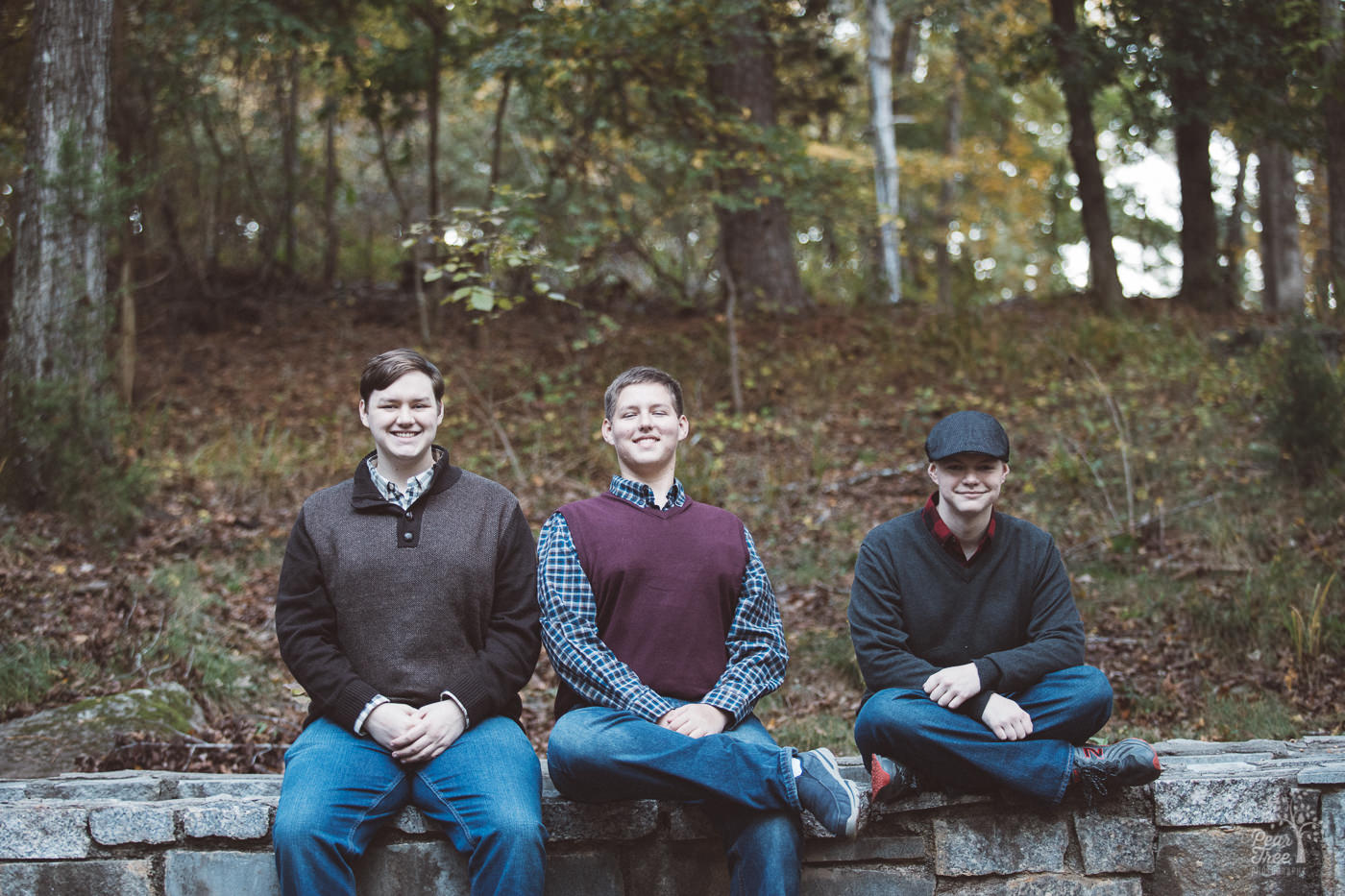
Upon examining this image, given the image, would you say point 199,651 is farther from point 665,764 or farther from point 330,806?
point 665,764

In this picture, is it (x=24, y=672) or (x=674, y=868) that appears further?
(x=24, y=672)

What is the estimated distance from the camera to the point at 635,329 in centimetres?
1054

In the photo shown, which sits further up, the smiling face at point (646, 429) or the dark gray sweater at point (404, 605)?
the smiling face at point (646, 429)

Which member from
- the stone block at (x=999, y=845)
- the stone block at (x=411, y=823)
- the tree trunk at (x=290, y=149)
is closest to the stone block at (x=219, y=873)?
the stone block at (x=411, y=823)

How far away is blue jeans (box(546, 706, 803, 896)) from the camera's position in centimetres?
265

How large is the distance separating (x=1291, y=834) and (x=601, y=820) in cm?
187

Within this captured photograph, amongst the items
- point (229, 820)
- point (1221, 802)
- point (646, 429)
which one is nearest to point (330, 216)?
point (646, 429)

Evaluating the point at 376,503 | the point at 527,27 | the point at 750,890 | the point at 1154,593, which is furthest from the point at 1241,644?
the point at 527,27

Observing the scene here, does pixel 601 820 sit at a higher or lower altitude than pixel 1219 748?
higher

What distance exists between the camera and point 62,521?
6.29m

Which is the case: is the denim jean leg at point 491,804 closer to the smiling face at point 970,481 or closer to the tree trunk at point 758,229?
the smiling face at point 970,481

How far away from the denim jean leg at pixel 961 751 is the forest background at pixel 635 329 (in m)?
1.71

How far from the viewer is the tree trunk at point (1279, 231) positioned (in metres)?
11.2

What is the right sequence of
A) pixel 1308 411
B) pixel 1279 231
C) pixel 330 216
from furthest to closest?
pixel 330 216
pixel 1279 231
pixel 1308 411
